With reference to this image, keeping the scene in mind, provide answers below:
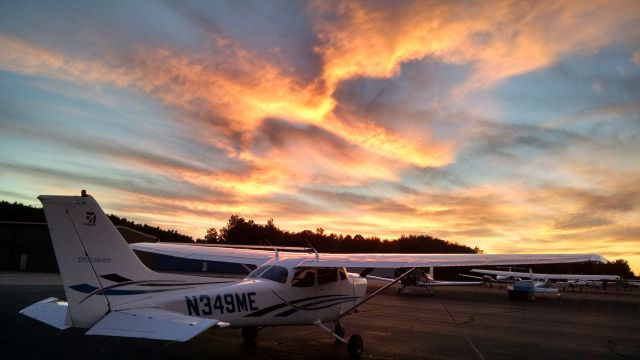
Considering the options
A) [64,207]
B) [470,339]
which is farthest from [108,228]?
[470,339]

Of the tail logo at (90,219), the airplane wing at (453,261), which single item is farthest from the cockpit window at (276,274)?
the tail logo at (90,219)

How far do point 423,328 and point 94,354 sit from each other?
9611 mm

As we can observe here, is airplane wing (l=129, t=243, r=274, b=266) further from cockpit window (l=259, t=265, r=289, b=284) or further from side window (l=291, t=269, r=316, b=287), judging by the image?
side window (l=291, t=269, r=316, b=287)

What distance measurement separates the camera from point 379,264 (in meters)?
9.77

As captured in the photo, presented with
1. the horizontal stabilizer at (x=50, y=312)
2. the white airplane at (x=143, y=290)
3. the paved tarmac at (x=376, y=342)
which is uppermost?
the white airplane at (x=143, y=290)

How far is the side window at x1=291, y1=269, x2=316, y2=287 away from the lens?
9.59 m

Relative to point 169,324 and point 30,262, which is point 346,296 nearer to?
point 169,324

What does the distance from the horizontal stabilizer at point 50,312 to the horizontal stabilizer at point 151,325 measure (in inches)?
40.3

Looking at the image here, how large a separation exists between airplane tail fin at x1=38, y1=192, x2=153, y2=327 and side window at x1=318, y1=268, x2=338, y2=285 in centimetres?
419

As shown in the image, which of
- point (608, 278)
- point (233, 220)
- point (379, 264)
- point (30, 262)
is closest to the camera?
point (379, 264)

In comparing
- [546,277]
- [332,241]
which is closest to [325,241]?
[332,241]

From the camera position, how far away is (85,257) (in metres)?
7.07

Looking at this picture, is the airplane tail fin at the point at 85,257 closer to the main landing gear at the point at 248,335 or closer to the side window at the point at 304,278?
the side window at the point at 304,278

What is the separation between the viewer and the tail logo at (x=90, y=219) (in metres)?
7.06
